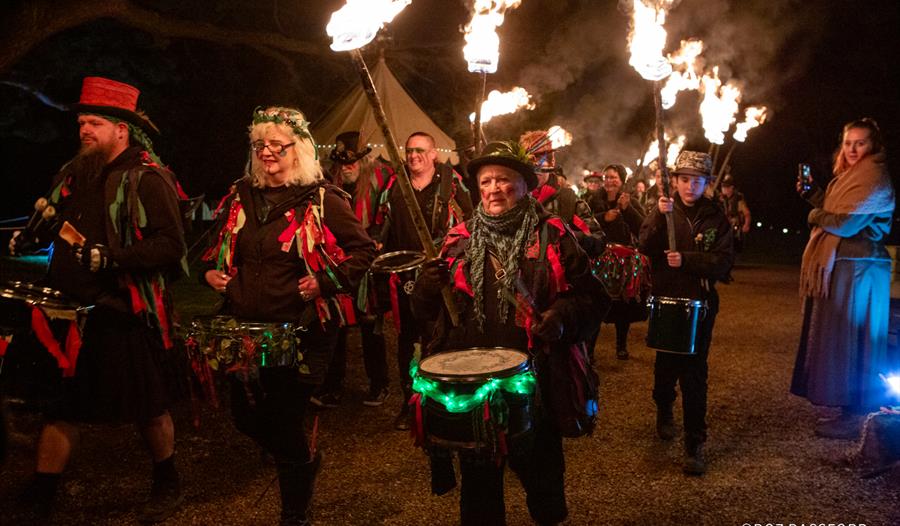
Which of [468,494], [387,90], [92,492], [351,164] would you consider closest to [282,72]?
[387,90]

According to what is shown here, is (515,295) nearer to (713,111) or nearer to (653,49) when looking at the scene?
(653,49)

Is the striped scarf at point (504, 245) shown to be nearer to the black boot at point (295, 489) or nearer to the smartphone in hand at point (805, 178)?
the black boot at point (295, 489)

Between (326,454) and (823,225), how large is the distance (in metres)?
4.44

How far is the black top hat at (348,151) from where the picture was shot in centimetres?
702

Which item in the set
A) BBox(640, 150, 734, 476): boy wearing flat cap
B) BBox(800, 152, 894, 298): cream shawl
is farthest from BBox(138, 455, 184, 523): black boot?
BBox(800, 152, 894, 298): cream shawl

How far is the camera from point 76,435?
408 centimetres

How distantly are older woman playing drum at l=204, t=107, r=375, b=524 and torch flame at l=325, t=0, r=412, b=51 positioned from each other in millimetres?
793

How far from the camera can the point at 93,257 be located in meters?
3.79

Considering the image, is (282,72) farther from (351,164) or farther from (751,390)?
(751,390)

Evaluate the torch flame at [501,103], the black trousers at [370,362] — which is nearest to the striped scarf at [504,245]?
the black trousers at [370,362]

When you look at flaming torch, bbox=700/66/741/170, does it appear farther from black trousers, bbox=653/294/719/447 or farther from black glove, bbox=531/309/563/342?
black glove, bbox=531/309/563/342

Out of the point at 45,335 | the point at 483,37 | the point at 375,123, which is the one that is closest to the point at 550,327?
the point at 45,335

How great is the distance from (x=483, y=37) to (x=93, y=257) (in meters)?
4.14

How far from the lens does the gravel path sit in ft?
14.3
